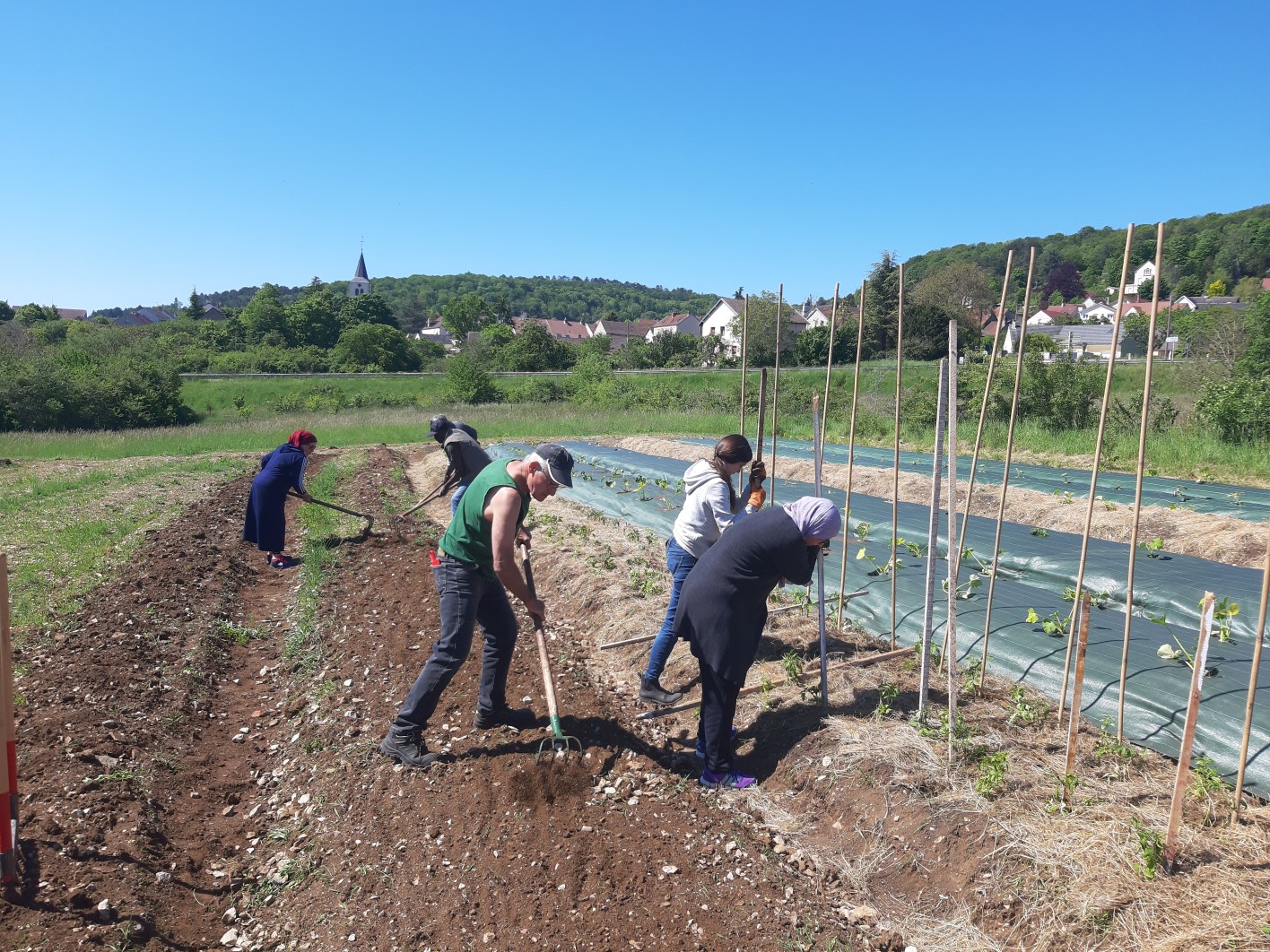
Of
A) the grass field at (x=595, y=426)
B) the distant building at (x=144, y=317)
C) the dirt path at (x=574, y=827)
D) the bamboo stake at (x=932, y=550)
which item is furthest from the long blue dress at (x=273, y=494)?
the distant building at (x=144, y=317)

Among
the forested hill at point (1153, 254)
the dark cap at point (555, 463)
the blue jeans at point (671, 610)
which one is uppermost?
the forested hill at point (1153, 254)

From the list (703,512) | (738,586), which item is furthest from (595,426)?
(738,586)

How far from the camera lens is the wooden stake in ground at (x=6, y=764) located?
2863mm

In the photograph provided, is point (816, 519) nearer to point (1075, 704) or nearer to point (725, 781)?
point (1075, 704)

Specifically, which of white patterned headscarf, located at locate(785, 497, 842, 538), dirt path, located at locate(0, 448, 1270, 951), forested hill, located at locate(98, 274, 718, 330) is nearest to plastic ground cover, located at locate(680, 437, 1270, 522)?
dirt path, located at locate(0, 448, 1270, 951)

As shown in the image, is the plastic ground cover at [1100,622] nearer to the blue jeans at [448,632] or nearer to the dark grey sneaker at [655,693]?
the dark grey sneaker at [655,693]

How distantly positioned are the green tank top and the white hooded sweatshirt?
1.00 meters

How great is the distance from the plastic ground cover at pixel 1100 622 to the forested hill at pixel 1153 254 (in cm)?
5130

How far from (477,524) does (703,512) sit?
4.24ft

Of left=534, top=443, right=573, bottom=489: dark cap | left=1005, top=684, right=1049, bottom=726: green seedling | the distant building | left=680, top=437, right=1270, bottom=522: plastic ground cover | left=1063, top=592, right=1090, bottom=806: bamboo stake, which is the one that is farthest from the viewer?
the distant building

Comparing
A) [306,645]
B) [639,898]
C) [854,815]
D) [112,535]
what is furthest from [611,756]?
[112,535]

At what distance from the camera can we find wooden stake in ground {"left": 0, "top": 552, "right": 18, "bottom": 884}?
113 inches

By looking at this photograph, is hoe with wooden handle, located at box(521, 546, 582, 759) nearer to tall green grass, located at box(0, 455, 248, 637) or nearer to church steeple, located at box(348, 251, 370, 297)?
tall green grass, located at box(0, 455, 248, 637)

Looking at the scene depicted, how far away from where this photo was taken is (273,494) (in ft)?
27.5
